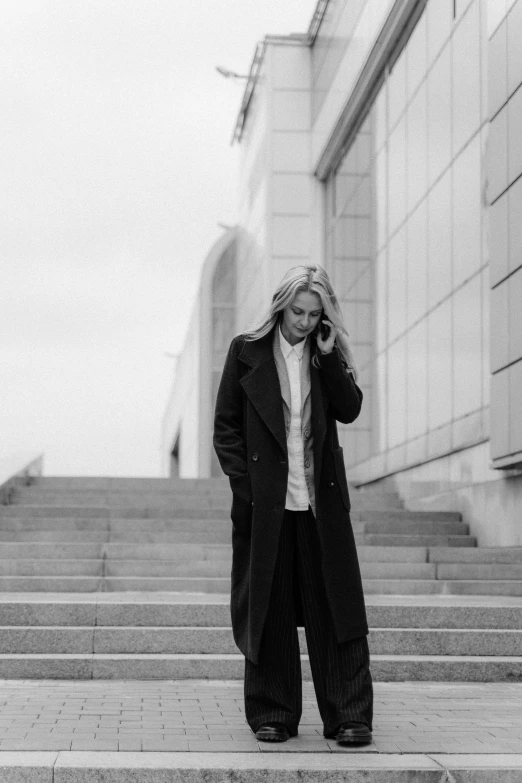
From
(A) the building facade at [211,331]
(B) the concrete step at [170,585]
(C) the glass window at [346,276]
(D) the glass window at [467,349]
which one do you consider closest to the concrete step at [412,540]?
(D) the glass window at [467,349]

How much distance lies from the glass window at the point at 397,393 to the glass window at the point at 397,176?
1.76 metres

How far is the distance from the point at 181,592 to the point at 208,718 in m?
3.28

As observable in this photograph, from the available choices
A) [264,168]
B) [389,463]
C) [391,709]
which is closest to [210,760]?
[391,709]

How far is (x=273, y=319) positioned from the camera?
4.89 m

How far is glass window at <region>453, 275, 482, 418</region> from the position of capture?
13320mm

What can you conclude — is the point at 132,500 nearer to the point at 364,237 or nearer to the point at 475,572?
the point at 475,572

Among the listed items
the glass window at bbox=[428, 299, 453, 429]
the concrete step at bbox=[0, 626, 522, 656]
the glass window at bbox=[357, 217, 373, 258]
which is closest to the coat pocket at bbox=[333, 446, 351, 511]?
the concrete step at bbox=[0, 626, 522, 656]

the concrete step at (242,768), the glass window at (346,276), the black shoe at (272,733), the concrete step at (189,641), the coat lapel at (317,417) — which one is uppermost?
the glass window at (346,276)

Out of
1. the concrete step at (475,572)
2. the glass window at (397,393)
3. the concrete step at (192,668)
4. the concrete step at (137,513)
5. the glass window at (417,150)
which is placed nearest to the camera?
the concrete step at (192,668)

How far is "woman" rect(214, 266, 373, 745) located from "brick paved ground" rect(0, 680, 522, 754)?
0.67 ft

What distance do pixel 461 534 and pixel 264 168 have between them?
54.7 ft

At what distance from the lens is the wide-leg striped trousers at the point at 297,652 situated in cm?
468

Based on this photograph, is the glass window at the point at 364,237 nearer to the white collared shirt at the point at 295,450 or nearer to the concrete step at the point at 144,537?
the concrete step at the point at 144,537

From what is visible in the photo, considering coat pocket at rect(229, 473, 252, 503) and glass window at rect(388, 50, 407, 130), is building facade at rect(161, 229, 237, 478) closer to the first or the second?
glass window at rect(388, 50, 407, 130)
